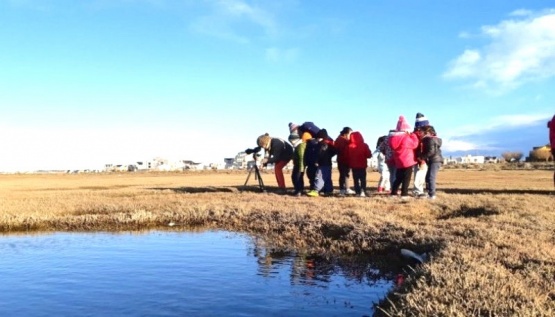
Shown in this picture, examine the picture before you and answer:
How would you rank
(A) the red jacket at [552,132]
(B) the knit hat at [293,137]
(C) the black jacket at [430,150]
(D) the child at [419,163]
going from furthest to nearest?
(B) the knit hat at [293,137] → (D) the child at [419,163] → (A) the red jacket at [552,132] → (C) the black jacket at [430,150]

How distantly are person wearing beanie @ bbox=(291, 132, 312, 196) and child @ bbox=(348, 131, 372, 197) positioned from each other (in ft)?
4.92

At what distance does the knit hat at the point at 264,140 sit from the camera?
18.7 metres

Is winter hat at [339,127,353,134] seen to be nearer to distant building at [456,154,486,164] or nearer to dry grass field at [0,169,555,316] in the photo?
dry grass field at [0,169,555,316]

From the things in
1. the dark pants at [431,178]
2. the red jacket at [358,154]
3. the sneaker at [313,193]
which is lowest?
the sneaker at [313,193]

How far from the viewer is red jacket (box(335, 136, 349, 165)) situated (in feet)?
56.6

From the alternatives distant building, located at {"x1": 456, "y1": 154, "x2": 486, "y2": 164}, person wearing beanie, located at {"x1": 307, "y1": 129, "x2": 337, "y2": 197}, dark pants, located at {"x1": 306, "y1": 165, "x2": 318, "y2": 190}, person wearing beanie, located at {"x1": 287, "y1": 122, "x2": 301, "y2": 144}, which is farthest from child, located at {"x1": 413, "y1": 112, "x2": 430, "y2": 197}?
distant building, located at {"x1": 456, "y1": 154, "x2": 486, "y2": 164}

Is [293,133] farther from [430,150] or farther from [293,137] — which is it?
[430,150]

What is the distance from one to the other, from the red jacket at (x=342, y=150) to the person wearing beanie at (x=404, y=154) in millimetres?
1863

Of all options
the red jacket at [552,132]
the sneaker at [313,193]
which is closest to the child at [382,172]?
the sneaker at [313,193]

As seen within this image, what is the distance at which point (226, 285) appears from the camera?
7.57 m

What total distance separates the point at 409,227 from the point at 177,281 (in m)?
4.46

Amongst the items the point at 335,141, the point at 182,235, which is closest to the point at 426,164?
the point at 335,141

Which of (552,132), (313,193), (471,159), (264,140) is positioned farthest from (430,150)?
(471,159)

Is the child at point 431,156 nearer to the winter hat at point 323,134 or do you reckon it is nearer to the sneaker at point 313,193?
the sneaker at point 313,193
